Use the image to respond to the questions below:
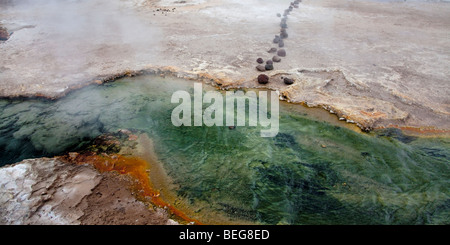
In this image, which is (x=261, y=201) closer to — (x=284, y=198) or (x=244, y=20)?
(x=284, y=198)

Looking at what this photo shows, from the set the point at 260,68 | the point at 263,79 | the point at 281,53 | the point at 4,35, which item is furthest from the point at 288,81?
the point at 4,35

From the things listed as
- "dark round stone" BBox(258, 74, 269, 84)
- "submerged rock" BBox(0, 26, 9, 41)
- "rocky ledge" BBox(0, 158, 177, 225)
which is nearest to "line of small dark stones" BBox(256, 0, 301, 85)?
"dark round stone" BBox(258, 74, 269, 84)

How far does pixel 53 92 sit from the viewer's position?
247 inches

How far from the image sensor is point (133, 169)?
443 centimetres

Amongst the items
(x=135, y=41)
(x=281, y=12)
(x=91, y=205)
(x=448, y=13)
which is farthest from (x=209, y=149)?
(x=448, y=13)

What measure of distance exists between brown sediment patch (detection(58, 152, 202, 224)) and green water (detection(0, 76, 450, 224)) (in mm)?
286

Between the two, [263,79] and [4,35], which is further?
[4,35]

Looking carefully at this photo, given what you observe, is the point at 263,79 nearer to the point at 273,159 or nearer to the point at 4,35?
the point at 273,159

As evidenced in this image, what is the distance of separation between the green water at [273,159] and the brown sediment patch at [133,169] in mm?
286

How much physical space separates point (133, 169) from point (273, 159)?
231cm

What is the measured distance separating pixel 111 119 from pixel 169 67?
8.02 feet

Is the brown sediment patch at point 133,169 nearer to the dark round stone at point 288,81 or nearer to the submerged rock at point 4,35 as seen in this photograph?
the dark round stone at point 288,81

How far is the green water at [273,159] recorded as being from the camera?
3.75 metres

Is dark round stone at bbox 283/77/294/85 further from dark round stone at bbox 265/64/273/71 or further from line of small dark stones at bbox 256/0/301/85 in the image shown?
dark round stone at bbox 265/64/273/71
